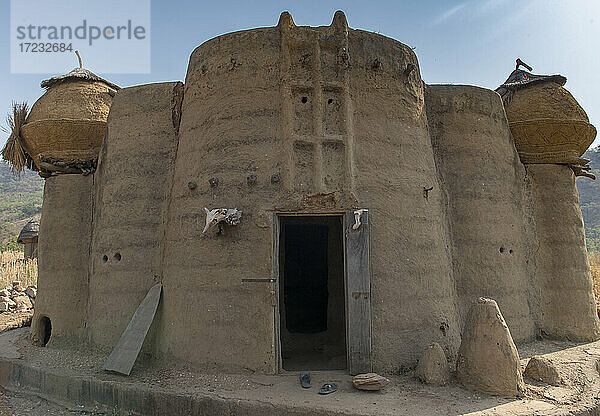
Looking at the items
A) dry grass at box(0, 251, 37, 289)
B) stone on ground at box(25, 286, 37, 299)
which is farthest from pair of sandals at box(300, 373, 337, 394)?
dry grass at box(0, 251, 37, 289)

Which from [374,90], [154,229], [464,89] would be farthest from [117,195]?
[464,89]

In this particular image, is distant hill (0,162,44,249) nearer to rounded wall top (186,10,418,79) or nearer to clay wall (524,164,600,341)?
rounded wall top (186,10,418,79)

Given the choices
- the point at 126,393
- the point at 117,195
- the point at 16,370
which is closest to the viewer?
the point at 126,393

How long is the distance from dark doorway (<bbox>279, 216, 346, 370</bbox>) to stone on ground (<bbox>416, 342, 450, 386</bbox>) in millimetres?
2055

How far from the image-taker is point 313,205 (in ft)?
20.3

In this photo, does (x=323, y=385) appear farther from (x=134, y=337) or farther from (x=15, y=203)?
(x=15, y=203)

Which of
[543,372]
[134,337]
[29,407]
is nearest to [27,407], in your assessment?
[29,407]

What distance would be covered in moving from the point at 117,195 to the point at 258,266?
10.2ft

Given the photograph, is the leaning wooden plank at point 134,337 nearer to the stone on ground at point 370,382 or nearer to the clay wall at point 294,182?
the clay wall at point 294,182

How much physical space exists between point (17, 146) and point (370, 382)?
7717 millimetres

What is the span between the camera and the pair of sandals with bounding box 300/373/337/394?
5377mm

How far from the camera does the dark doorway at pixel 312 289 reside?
866 centimetres

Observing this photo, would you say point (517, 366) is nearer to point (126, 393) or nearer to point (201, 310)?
point (201, 310)

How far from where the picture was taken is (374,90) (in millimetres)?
6766
